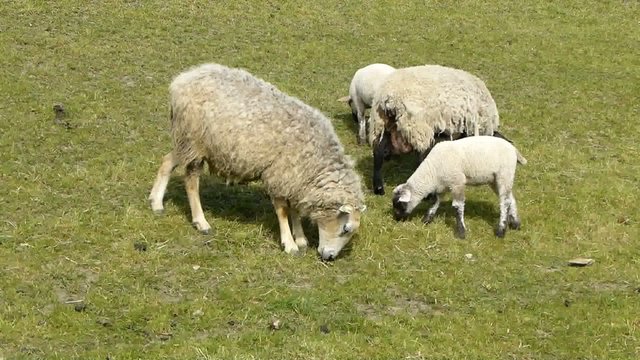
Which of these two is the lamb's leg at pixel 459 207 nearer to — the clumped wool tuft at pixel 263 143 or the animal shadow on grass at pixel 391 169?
the clumped wool tuft at pixel 263 143

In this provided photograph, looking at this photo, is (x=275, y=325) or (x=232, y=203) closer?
(x=275, y=325)

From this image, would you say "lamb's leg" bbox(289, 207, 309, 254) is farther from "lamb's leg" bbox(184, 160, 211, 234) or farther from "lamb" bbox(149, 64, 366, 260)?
"lamb's leg" bbox(184, 160, 211, 234)

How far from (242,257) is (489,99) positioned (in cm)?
477

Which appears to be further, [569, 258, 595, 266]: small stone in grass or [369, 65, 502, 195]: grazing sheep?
[369, 65, 502, 195]: grazing sheep

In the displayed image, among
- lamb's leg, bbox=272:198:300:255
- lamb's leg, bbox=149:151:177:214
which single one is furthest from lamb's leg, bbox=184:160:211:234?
lamb's leg, bbox=272:198:300:255

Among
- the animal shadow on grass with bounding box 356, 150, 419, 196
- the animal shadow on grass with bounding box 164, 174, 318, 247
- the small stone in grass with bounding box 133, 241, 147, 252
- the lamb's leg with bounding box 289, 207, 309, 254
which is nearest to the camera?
the small stone in grass with bounding box 133, 241, 147, 252

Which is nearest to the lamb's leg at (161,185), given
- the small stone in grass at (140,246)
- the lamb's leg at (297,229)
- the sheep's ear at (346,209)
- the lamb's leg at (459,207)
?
the small stone in grass at (140,246)

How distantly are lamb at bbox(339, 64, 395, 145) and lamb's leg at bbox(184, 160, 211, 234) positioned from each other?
15.0 ft

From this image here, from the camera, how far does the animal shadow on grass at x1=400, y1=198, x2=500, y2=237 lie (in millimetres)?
10039

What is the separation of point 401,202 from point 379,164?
56.3 inches

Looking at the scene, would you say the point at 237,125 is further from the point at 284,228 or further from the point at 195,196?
the point at 284,228

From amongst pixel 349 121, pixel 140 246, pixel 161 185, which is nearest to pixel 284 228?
pixel 140 246

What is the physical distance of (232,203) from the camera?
10.1 metres

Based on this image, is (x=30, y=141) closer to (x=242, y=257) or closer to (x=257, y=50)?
(x=242, y=257)
